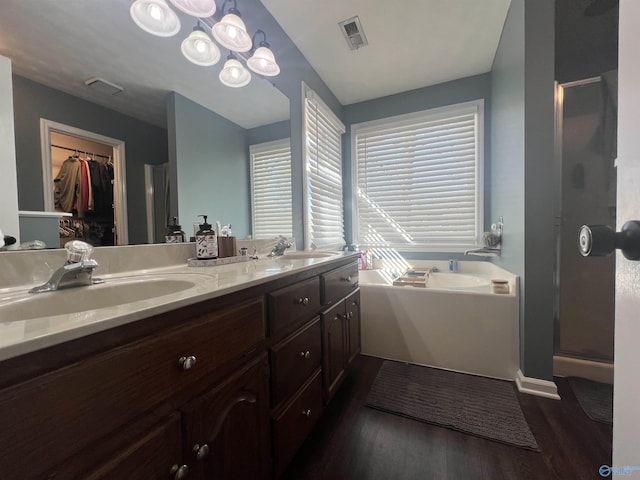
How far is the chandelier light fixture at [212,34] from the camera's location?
104 cm

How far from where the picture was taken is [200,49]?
1.25 m

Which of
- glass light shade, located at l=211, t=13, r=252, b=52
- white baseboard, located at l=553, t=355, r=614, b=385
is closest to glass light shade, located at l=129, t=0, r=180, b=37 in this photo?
glass light shade, located at l=211, t=13, r=252, b=52

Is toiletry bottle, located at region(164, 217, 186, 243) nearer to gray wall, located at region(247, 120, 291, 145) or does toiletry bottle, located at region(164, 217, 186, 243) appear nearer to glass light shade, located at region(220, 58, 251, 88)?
gray wall, located at region(247, 120, 291, 145)

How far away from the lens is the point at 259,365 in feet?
2.60

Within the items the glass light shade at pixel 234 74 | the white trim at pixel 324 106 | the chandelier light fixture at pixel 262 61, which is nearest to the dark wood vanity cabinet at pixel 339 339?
the glass light shade at pixel 234 74

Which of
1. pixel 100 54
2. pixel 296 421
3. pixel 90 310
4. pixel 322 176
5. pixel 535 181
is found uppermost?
pixel 100 54

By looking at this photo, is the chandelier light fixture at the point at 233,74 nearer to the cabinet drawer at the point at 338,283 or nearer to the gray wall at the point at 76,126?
the gray wall at the point at 76,126

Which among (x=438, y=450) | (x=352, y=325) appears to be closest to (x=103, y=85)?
(x=352, y=325)

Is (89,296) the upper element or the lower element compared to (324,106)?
lower

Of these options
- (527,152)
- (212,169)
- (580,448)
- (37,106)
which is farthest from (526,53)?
(37,106)

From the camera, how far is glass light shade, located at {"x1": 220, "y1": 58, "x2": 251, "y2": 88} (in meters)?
1.41

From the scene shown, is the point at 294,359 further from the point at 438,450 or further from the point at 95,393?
the point at 438,450

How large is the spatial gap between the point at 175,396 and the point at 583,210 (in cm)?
246

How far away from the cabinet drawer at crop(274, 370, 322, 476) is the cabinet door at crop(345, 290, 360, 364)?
1.27ft
